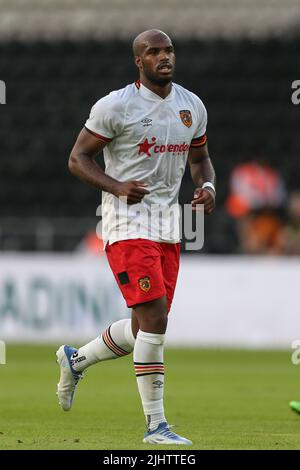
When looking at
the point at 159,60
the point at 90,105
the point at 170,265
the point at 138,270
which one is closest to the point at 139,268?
the point at 138,270

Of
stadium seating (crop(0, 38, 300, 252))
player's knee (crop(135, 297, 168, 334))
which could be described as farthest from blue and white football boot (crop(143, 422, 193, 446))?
stadium seating (crop(0, 38, 300, 252))

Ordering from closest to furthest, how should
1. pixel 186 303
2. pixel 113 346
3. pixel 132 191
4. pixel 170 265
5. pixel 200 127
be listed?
pixel 132 191 < pixel 170 265 < pixel 200 127 < pixel 113 346 < pixel 186 303

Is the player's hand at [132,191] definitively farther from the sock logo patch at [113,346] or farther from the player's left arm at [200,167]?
the sock logo patch at [113,346]

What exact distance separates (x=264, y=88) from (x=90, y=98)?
3185mm

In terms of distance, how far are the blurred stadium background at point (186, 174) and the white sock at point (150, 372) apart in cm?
702

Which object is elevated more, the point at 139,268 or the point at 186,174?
the point at 186,174

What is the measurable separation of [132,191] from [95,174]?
0.31 meters

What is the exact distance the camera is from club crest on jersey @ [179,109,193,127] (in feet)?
23.5

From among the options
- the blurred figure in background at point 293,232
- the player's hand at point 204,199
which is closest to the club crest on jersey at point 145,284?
the player's hand at point 204,199

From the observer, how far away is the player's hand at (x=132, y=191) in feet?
21.7

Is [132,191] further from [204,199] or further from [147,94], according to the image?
[147,94]

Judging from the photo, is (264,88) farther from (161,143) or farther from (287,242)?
(161,143)

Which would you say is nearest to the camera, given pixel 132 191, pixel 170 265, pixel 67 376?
pixel 132 191

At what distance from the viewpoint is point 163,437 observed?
6473 millimetres
